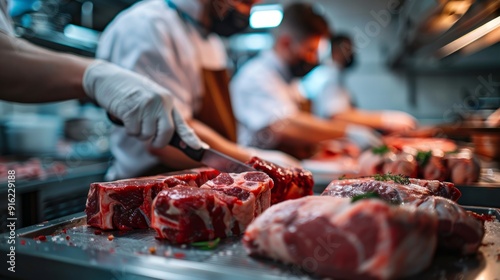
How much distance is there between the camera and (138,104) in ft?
6.22

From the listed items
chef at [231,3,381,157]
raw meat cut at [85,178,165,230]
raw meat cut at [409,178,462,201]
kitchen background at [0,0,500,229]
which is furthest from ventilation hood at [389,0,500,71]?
raw meat cut at [85,178,165,230]

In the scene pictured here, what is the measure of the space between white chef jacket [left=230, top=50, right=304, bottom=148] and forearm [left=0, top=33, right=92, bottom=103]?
2064 mm

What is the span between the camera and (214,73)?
325 cm

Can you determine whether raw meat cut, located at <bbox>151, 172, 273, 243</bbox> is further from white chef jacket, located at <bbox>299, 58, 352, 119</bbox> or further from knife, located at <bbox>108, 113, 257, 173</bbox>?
white chef jacket, located at <bbox>299, 58, 352, 119</bbox>

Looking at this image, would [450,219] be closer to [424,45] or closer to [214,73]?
[214,73]

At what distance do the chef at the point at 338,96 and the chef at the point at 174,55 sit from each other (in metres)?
3.19

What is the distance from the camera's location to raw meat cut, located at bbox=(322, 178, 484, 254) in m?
1.22

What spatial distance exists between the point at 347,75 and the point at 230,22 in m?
5.07

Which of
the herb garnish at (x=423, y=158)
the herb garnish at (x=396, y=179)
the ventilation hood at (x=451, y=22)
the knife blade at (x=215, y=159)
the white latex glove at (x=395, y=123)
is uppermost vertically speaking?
the ventilation hood at (x=451, y=22)

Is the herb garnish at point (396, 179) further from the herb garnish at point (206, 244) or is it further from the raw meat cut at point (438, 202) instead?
the herb garnish at point (206, 244)

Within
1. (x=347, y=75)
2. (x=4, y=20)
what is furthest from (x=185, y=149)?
(x=347, y=75)

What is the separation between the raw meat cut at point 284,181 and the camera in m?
1.74

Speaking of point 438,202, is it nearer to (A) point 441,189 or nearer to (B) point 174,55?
(A) point 441,189

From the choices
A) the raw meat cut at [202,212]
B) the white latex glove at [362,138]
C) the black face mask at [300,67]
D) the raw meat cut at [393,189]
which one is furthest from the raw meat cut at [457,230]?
the black face mask at [300,67]
